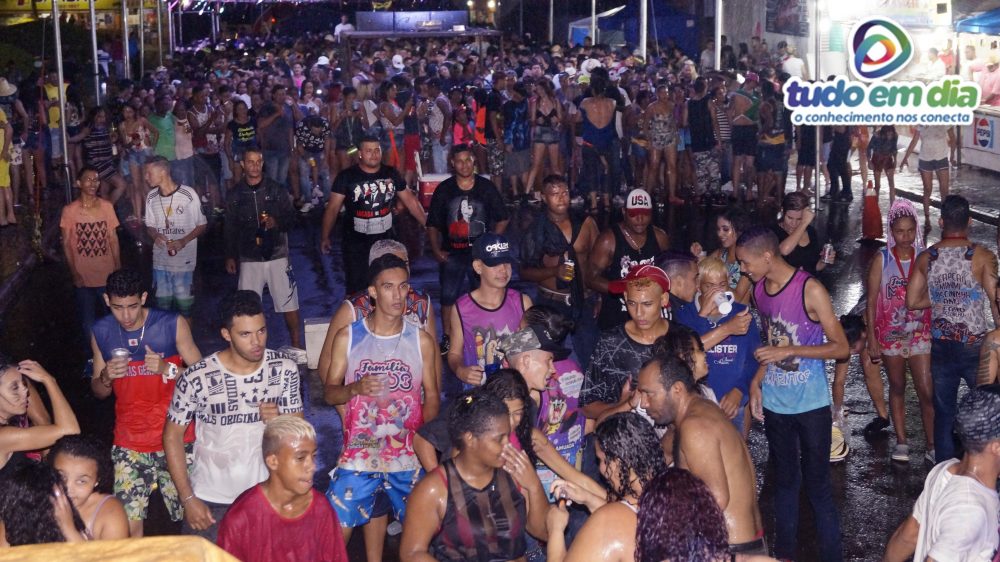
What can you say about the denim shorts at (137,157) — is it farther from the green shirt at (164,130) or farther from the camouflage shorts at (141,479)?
the camouflage shorts at (141,479)

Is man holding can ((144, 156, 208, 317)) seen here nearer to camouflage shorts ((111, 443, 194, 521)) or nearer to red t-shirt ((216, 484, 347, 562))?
camouflage shorts ((111, 443, 194, 521))

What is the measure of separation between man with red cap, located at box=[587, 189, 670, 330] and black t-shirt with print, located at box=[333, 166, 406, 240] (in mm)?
2370

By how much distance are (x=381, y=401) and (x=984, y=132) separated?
62.8ft

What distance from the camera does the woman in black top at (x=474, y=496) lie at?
5.26 meters

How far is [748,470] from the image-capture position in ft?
18.3

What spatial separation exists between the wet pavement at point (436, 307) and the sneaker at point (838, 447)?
7 centimetres

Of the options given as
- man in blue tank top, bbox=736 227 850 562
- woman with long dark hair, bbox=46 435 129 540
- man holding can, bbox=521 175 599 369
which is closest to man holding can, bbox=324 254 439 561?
woman with long dark hair, bbox=46 435 129 540

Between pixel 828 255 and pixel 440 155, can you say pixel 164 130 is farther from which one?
pixel 828 255

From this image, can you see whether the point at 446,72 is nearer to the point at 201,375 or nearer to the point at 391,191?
the point at 391,191

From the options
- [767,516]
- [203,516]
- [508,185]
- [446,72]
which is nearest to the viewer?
[203,516]

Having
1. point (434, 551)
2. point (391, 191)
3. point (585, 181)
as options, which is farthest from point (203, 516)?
point (585, 181)

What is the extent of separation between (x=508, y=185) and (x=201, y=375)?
14672 mm

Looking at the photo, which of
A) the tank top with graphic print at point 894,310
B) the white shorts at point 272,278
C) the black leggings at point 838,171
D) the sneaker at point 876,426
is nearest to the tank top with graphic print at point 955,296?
the tank top with graphic print at point 894,310

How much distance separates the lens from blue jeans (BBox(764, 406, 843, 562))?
271 inches
